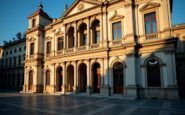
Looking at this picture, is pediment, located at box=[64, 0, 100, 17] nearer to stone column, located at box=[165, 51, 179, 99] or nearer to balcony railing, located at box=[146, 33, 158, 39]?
balcony railing, located at box=[146, 33, 158, 39]

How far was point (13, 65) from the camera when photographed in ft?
144

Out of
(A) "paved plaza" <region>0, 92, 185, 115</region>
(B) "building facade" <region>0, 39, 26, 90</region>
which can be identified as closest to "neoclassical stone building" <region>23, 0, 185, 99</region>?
(A) "paved plaza" <region>0, 92, 185, 115</region>

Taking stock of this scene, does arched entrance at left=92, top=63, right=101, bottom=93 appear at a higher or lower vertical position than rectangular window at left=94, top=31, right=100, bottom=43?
lower

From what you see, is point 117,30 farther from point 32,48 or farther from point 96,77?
point 32,48

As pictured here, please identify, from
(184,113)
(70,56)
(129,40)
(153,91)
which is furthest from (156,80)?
(70,56)

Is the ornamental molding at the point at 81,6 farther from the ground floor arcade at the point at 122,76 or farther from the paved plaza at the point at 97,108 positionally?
the paved plaza at the point at 97,108

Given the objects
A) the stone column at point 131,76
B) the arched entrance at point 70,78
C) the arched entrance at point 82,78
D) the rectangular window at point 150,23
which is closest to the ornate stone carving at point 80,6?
the arched entrance at point 82,78

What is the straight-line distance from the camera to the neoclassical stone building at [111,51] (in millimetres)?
16297

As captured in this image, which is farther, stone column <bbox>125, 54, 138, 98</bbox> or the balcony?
the balcony

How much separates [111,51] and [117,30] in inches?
122

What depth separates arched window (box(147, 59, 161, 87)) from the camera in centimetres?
1638

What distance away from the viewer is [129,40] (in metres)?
17.9

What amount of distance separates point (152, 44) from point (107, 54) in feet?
18.6

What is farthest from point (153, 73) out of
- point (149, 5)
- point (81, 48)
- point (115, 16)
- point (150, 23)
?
point (81, 48)
